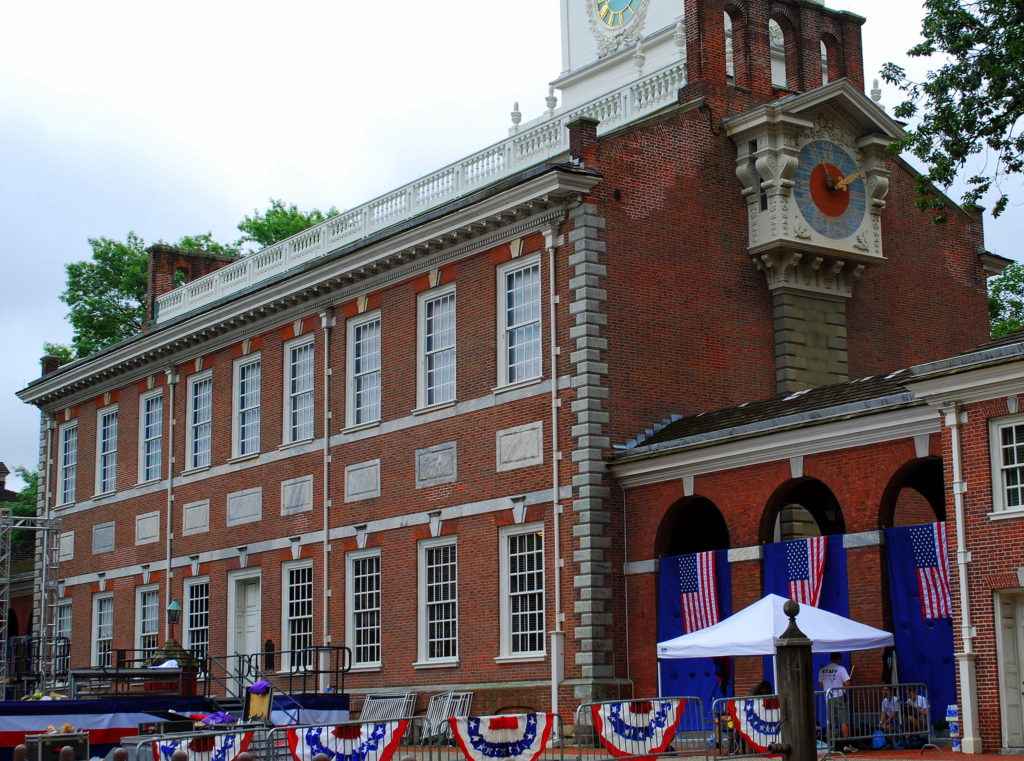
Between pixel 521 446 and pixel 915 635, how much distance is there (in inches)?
342

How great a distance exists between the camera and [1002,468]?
21.7 meters

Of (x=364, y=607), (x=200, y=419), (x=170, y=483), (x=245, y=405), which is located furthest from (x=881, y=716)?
(x=170, y=483)

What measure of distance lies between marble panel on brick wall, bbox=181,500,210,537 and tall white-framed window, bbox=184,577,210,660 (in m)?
1.23

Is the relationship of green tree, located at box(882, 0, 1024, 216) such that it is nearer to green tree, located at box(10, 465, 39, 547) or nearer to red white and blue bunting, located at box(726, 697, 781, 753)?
red white and blue bunting, located at box(726, 697, 781, 753)

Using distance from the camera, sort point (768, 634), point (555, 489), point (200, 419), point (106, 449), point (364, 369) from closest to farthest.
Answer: point (768, 634), point (555, 489), point (364, 369), point (200, 419), point (106, 449)

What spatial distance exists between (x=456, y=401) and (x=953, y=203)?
12.5 m

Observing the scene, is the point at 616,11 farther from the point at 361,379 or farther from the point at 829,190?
the point at 361,379

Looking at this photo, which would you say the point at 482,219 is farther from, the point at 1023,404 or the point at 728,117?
the point at 1023,404

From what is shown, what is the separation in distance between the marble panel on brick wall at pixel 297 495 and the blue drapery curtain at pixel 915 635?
15.3 meters

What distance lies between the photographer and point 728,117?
31906 mm

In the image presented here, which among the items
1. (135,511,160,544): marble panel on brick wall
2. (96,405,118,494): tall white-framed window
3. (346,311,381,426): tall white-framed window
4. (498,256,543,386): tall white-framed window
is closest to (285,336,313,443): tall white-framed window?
→ (346,311,381,426): tall white-framed window

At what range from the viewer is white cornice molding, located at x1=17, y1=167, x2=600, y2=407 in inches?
1170


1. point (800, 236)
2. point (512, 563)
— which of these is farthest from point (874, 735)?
point (800, 236)

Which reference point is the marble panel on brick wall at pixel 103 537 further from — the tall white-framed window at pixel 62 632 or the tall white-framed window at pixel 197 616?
the tall white-framed window at pixel 197 616
